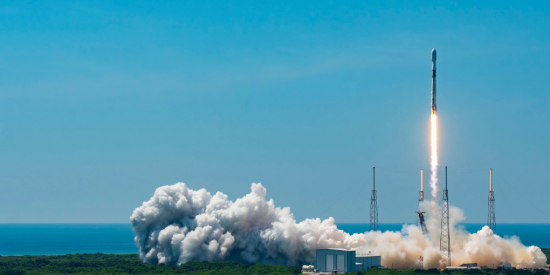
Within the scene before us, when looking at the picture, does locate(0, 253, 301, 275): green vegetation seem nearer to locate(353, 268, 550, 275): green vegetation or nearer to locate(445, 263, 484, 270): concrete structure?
locate(353, 268, 550, 275): green vegetation

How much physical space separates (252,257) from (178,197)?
526 inches

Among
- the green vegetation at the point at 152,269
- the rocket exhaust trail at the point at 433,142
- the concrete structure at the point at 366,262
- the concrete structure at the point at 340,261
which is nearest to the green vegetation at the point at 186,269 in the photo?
the green vegetation at the point at 152,269

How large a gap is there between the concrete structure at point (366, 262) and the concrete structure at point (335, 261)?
4.72 ft

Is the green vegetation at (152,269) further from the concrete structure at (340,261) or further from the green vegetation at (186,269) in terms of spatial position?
the concrete structure at (340,261)

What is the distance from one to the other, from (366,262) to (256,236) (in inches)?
716

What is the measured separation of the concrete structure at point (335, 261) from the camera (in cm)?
7369

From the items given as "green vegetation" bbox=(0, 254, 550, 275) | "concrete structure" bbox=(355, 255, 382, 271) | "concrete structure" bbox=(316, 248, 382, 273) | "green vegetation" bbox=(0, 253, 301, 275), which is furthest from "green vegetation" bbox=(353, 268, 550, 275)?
"green vegetation" bbox=(0, 253, 301, 275)

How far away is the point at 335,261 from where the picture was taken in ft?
245

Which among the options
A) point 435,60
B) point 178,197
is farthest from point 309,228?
point 435,60

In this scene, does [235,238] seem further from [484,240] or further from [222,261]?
[484,240]

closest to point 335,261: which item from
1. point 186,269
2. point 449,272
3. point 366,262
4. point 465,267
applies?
point 366,262

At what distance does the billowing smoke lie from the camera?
266 feet

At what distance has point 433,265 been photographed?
77.6 metres

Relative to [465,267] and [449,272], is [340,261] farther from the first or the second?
[465,267]
